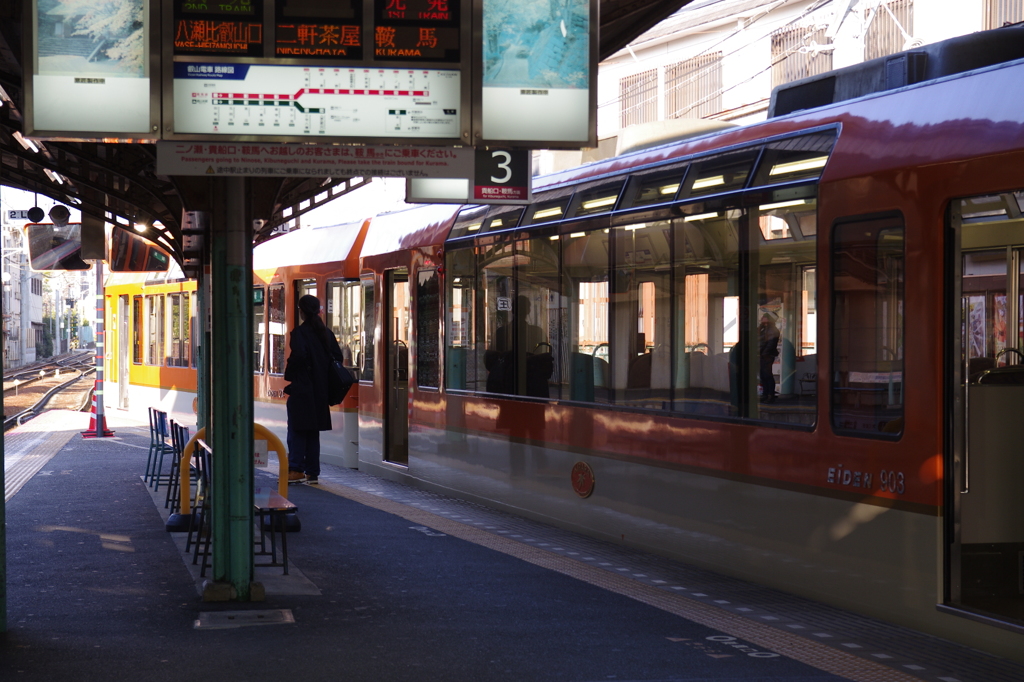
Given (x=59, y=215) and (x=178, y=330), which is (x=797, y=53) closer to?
(x=178, y=330)

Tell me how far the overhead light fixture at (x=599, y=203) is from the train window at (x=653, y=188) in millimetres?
173

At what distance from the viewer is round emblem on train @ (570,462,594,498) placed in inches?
354

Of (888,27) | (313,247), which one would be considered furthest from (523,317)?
(888,27)

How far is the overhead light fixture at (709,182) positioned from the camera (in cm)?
760

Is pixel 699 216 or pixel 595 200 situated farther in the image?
pixel 595 200

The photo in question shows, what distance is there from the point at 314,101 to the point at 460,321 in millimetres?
5542

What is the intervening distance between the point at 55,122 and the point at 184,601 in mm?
2544

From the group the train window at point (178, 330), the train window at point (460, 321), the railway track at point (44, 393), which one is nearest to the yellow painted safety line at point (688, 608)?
the train window at point (460, 321)

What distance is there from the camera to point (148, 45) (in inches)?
224

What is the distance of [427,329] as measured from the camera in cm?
1202

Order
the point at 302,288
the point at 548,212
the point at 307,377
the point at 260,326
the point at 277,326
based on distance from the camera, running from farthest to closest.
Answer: the point at 260,326, the point at 277,326, the point at 302,288, the point at 307,377, the point at 548,212

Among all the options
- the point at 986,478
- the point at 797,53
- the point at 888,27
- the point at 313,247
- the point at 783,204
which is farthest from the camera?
the point at 797,53

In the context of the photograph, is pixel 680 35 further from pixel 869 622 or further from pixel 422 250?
pixel 869 622

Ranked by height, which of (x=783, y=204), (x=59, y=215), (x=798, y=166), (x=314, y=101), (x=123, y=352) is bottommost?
(x=123, y=352)
